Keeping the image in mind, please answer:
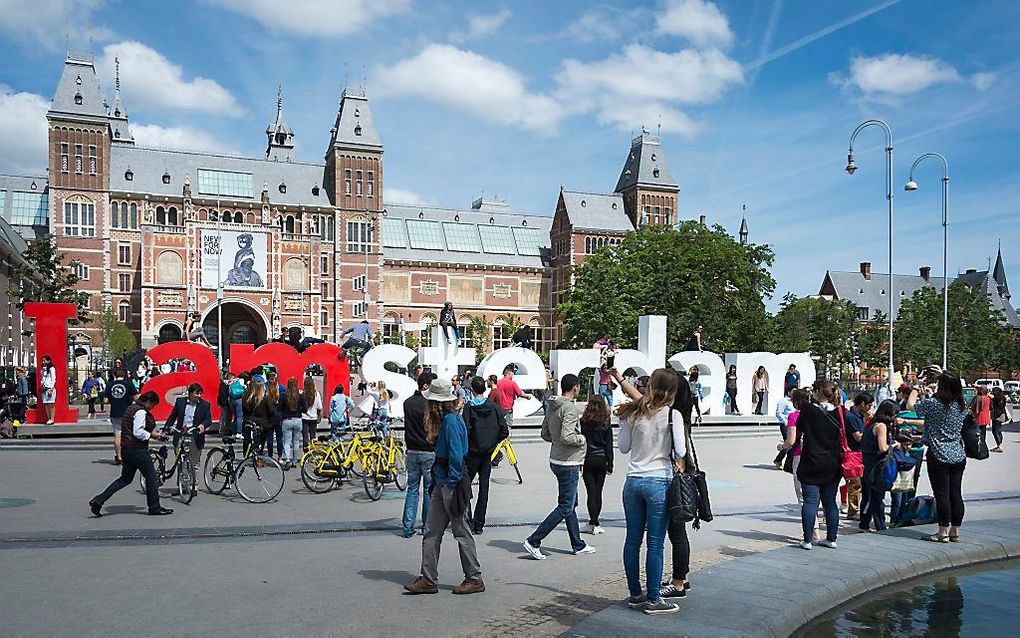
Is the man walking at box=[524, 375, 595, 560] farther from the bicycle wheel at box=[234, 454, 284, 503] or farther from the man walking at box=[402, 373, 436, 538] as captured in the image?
the bicycle wheel at box=[234, 454, 284, 503]

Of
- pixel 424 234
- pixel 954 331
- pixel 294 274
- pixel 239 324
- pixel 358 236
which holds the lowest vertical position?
pixel 954 331

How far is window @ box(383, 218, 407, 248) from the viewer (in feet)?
260

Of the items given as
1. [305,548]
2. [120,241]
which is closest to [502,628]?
[305,548]

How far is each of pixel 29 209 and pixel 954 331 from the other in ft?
234

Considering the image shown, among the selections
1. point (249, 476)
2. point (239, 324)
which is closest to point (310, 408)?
point (249, 476)

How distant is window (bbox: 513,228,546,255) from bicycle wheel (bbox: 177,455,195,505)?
2875 inches

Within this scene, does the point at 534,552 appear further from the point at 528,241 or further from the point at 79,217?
the point at 528,241

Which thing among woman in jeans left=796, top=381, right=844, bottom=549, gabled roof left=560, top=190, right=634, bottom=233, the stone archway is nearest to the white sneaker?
woman in jeans left=796, top=381, right=844, bottom=549

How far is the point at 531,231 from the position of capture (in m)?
85.2

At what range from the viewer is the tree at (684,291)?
1777 inches

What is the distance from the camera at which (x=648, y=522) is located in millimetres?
5871

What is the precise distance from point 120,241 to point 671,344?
1784 inches

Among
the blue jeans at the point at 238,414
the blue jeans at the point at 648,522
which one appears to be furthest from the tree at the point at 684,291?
the blue jeans at the point at 648,522

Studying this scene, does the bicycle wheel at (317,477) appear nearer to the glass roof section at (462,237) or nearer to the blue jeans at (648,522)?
the blue jeans at (648,522)
